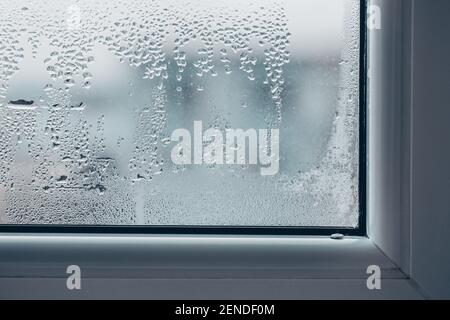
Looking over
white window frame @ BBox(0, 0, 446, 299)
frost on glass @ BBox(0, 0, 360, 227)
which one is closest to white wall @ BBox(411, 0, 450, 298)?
white window frame @ BBox(0, 0, 446, 299)

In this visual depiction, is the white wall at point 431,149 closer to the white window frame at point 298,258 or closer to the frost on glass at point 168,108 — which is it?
the white window frame at point 298,258

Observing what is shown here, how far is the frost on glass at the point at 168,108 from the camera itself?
812 millimetres

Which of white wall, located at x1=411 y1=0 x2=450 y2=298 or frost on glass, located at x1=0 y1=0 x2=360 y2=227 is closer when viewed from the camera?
white wall, located at x1=411 y1=0 x2=450 y2=298

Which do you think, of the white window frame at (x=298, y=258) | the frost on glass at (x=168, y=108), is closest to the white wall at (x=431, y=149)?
the white window frame at (x=298, y=258)

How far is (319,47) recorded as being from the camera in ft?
2.67

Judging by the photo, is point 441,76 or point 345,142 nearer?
point 441,76

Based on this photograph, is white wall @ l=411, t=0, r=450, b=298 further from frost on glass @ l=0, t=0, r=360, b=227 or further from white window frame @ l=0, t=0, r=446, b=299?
frost on glass @ l=0, t=0, r=360, b=227

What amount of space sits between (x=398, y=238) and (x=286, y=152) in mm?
223

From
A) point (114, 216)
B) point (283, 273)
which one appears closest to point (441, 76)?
point (283, 273)

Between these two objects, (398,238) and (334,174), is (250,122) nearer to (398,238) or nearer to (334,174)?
(334,174)

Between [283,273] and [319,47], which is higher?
[319,47]

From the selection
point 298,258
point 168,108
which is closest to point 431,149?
point 298,258

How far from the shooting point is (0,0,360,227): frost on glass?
812mm

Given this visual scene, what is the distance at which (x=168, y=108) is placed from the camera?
82cm
